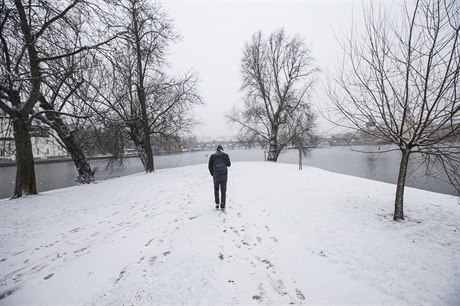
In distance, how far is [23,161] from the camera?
8.52 metres

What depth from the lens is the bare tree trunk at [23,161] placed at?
8352 mm

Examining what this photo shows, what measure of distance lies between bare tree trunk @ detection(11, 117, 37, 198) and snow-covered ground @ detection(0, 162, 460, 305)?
7.81 ft

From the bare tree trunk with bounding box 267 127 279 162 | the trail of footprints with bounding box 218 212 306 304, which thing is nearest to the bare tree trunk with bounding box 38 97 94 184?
the trail of footprints with bounding box 218 212 306 304

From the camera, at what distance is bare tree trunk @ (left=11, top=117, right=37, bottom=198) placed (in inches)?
329

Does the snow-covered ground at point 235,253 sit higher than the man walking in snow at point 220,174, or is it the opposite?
the man walking in snow at point 220,174

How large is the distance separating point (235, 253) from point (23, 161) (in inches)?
388

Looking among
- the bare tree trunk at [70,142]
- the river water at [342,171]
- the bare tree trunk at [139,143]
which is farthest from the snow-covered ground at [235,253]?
the bare tree trunk at [139,143]

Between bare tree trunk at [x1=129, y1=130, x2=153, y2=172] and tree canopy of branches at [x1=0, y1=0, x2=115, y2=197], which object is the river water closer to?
bare tree trunk at [x1=129, y1=130, x2=153, y2=172]

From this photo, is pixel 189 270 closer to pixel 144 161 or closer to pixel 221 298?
pixel 221 298

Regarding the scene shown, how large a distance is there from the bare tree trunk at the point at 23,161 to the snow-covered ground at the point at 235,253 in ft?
7.81

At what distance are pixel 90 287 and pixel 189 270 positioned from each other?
1307 millimetres

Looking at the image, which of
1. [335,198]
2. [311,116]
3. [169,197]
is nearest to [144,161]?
[169,197]

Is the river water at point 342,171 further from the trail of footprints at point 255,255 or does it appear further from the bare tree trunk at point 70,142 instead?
the trail of footprints at point 255,255

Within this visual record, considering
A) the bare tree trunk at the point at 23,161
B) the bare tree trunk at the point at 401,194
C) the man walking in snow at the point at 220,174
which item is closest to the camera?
the bare tree trunk at the point at 401,194
